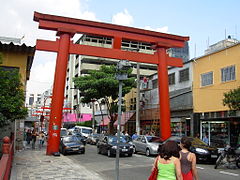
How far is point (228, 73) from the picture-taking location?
2314 cm

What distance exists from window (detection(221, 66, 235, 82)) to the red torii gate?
14.5 ft

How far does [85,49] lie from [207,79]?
11.3 metres

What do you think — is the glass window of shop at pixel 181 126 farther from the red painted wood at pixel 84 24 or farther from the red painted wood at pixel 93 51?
the red painted wood at pixel 84 24

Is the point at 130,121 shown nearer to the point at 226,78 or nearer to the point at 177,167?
the point at 226,78

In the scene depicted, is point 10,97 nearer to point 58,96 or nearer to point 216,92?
point 58,96

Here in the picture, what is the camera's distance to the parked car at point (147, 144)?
20.2 meters

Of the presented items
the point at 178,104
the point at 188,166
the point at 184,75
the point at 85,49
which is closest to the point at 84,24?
the point at 85,49

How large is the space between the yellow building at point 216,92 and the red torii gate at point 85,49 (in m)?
4.21

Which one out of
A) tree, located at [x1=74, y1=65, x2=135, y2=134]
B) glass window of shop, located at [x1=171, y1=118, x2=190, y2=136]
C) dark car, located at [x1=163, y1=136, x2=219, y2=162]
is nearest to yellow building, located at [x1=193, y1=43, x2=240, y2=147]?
glass window of shop, located at [x1=171, y1=118, x2=190, y2=136]

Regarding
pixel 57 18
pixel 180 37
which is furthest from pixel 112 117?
pixel 57 18

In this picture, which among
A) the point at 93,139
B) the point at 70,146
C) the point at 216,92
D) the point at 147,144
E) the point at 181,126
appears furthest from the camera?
the point at 93,139

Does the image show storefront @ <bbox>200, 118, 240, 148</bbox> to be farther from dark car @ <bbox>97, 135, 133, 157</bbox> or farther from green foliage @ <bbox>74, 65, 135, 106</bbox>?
green foliage @ <bbox>74, 65, 135, 106</bbox>

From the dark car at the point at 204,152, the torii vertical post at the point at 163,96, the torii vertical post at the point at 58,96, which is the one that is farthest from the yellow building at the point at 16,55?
the dark car at the point at 204,152

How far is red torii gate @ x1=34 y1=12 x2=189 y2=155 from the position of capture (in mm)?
19719
